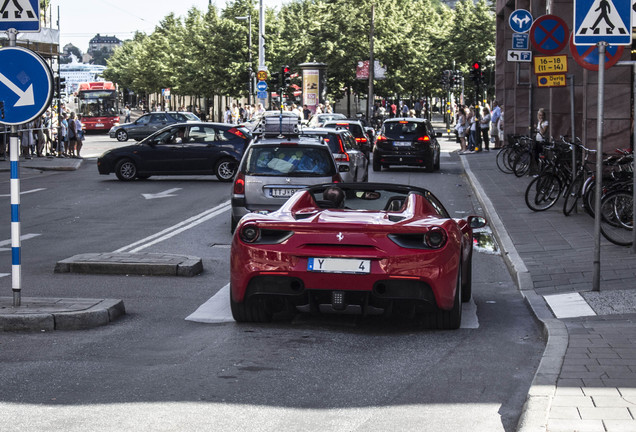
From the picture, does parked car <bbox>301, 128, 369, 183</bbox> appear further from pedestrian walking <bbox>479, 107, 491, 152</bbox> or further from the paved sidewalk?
pedestrian walking <bbox>479, 107, 491, 152</bbox>

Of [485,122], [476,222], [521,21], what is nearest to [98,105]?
[485,122]

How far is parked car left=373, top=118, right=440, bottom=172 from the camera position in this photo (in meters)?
31.7

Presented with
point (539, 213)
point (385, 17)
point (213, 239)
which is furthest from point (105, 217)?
point (385, 17)

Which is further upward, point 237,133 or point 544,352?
point 237,133

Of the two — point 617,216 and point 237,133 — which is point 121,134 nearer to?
point 237,133

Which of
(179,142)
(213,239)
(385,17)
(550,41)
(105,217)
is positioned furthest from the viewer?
(385,17)

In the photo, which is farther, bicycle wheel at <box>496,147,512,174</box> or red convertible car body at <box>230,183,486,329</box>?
bicycle wheel at <box>496,147,512,174</box>

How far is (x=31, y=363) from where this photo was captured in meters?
7.00

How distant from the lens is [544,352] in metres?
7.14

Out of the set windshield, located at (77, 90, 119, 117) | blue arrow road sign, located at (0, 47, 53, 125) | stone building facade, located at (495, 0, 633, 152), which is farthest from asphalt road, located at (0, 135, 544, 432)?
windshield, located at (77, 90, 119, 117)

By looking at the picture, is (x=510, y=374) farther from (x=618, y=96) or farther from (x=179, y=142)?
(x=179, y=142)

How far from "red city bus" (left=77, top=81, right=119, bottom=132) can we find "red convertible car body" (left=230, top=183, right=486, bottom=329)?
65.8 meters

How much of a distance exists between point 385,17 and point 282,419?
69.6 metres

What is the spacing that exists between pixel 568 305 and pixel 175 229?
8436mm
